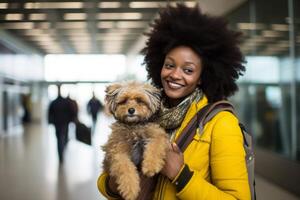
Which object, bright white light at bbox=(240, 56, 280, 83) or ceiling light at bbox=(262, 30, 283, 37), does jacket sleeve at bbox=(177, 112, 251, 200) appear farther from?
ceiling light at bbox=(262, 30, 283, 37)

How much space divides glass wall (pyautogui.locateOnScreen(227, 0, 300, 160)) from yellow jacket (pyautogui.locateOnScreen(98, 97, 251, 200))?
4.15 meters

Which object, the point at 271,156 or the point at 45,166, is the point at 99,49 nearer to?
the point at 45,166

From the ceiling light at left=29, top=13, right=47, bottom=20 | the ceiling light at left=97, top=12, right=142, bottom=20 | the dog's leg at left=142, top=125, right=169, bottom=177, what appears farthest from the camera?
the ceiling light at left=97, top=12, right=142, bottom=20

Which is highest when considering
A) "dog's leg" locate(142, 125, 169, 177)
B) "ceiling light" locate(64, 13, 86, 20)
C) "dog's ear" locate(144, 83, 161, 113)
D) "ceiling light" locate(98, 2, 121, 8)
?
"ceiling light" locate(98, 2, 121, 8)

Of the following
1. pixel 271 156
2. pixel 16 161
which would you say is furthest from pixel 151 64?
pixel 16 161

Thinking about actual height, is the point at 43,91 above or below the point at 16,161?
above

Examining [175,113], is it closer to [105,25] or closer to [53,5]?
[53,5]

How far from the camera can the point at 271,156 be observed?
22.7 feet

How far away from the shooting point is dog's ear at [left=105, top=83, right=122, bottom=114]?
163 centimetres

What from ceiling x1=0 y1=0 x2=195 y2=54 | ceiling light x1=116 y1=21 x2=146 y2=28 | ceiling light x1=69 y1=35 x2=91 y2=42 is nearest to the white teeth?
ceiling x1=0 y1=0 x2=195 y2=54

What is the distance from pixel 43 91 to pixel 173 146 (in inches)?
882

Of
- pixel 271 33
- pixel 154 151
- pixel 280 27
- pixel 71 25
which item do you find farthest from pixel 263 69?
pixel 154 151

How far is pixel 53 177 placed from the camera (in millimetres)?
6961

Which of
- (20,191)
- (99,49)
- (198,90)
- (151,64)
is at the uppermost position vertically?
(99,49)
